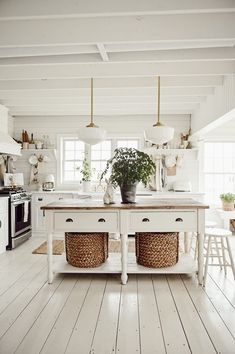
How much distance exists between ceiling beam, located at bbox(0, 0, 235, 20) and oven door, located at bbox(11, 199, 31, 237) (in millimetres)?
3618

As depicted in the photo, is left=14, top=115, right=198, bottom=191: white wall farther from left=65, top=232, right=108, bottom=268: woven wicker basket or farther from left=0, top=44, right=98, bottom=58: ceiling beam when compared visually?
left=0, top=44, right=98, bottom=58: ceiling beam

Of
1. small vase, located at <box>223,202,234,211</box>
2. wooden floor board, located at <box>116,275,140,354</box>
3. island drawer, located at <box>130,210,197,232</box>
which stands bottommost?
wooden floor board, located at <box>116,275,140,354</box>

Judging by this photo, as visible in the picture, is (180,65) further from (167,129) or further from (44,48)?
(44,48)


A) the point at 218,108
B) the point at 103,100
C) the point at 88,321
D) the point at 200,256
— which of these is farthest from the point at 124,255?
the point at 103,100

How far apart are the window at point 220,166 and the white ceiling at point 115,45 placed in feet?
8.32

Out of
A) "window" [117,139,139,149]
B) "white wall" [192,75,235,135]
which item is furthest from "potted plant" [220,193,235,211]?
"window" [117,139,139,149]

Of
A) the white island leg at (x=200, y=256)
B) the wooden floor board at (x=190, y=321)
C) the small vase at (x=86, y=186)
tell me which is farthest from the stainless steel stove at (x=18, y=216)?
the white island leg at (x=200, y=256)

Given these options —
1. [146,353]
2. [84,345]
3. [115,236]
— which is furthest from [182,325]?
[115,236]

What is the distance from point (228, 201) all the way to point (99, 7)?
17.6 feet

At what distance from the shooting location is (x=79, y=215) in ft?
11.9

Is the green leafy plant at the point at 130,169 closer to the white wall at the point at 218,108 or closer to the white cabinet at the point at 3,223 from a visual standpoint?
the white wall at the point at 218,108

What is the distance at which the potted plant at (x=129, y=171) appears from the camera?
3809mm

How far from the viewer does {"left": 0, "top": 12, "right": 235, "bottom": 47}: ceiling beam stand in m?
2.88

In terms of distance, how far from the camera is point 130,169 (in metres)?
3.81
